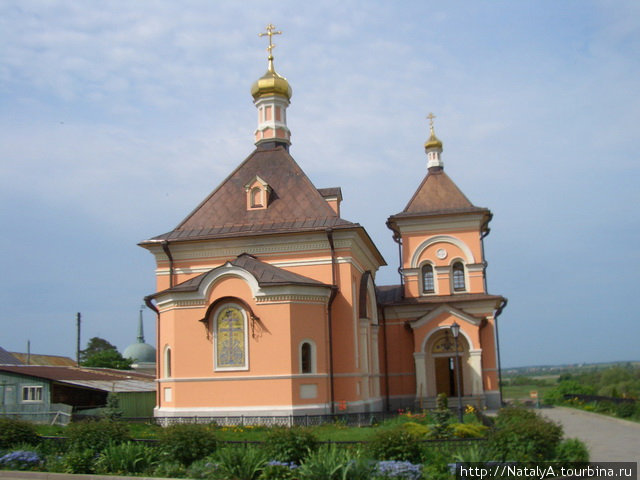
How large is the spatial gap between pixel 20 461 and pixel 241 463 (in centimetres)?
431

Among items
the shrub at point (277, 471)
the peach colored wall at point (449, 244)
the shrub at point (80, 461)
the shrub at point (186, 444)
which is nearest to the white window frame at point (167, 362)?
the shrub at point (80, 461)

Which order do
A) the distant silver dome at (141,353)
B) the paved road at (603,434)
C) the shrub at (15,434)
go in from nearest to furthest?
the shrub at (15,434) < the paved road at (603,434) < the distant silver dome at (141,353)

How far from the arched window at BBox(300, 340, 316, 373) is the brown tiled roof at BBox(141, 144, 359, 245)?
3723 millimetres

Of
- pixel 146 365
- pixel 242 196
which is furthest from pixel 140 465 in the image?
pixel 146 365

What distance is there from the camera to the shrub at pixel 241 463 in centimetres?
1016

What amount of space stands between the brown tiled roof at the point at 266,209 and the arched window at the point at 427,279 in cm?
793

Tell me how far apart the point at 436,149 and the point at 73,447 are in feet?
75.7

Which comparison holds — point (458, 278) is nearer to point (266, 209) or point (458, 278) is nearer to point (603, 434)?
point (266, 209)

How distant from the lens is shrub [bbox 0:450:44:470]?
11.5 meters

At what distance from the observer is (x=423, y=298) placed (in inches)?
1088

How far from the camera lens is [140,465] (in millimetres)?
11102

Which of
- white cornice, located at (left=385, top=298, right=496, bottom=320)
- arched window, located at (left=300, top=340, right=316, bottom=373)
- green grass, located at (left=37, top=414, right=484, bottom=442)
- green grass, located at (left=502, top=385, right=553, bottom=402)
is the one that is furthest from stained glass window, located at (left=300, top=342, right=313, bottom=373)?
green grass, located at (left=502, top=385, right=553, bottom=402)

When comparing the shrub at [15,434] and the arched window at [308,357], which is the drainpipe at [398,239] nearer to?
the arched window at [308,357]

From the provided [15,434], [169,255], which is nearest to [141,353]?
[169,255]
